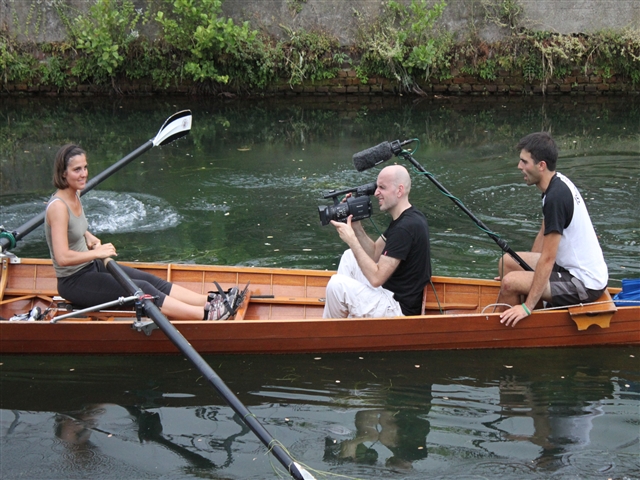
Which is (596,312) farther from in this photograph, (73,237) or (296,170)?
(296,170)

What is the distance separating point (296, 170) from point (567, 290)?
6.23 m

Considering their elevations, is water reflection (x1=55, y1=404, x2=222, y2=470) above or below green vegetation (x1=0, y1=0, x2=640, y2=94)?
below

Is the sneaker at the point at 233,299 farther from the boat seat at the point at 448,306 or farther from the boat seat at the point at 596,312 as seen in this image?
the boat seat at the point at 596,312

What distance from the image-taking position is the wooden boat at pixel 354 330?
5996 millimetres

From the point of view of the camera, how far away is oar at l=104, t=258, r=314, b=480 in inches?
156

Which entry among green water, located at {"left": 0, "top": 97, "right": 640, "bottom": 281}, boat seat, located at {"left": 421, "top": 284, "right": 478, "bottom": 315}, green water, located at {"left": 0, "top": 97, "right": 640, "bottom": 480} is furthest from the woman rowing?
green water, located at {"left": 0, "top": 97, "right": 640, "bottom": 281}

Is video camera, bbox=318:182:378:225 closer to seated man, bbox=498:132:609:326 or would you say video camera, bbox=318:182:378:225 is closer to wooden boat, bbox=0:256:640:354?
wooden boat, bbox=0:256:640:354

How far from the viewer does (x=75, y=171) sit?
18.2 feet

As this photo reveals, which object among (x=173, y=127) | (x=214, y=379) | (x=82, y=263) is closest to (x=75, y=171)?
(x=82, y=263)

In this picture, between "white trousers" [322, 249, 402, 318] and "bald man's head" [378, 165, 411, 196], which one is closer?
"bald man's head" [378, 165, 411, 196]

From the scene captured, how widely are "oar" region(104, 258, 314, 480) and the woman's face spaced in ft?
2.01

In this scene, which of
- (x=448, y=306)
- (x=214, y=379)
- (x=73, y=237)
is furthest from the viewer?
(x=448, y=306)

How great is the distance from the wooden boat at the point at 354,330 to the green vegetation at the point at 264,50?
974 centimetres

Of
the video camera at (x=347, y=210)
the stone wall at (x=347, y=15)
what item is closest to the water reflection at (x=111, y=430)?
the video camera at (x=347, y=210)
